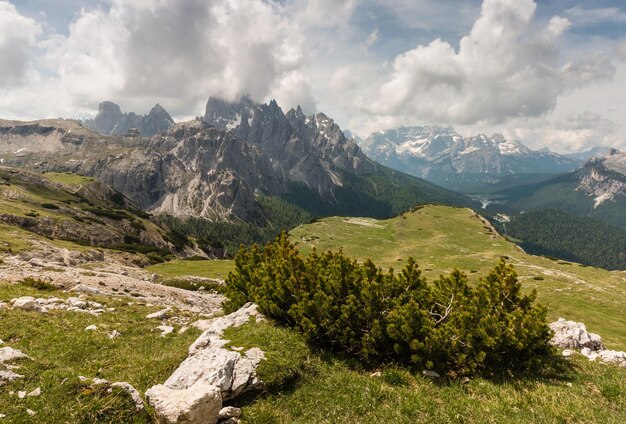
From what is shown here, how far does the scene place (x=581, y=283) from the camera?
63531 mm

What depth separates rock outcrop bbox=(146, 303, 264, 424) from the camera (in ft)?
37.6

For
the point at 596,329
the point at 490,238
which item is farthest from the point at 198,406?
the point at 490,238

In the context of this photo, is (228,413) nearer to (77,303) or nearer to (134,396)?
(134,396)

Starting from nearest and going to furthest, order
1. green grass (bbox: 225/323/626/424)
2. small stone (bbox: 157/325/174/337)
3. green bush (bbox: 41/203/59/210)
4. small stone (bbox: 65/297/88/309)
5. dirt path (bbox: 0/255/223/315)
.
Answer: green grass (bbox: 225/323/626/424) < small stone (bbox: 157/325/174/337) < small stone (bbox: 65/297/88/309) < dirt path (bbox: 0/255/223/315) < green bush (bbox: 41/203/59/210)

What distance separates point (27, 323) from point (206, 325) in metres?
11.0

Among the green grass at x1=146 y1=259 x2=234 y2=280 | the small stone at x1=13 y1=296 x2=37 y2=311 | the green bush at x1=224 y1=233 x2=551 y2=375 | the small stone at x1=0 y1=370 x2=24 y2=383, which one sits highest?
the green bush at x1=224 y1=233 x2=551 y2=375

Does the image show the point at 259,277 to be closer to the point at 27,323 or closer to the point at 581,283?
the point at 27,323

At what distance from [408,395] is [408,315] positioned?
12.3 feet

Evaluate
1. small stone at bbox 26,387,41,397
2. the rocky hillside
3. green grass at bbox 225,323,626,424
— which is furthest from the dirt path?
small stone at bbox 26,387,41,397

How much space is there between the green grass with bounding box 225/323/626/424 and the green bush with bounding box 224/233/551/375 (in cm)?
102

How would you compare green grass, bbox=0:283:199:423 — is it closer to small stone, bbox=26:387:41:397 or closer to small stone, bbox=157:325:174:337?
small stone, bbox=26:387:41:397

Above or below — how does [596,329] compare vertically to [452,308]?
below

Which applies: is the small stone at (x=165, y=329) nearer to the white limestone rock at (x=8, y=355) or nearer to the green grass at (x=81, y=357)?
the green grass at (x=81, y=357)

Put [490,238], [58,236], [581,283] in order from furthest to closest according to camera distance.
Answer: [490,238], [58,236], [581,283]
